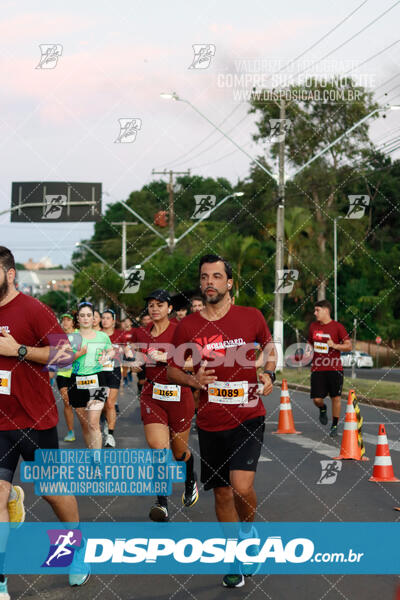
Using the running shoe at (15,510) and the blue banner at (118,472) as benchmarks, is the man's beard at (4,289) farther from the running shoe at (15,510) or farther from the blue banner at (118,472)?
the blue banner at (118,472)

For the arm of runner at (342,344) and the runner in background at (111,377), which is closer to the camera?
the runner in background at (111,377)

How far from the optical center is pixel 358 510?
25.1 feet

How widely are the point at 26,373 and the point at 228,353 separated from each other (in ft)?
4.27

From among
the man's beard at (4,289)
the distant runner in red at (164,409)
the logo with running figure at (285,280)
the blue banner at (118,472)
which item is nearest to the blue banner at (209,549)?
the blue banner at (118,472)

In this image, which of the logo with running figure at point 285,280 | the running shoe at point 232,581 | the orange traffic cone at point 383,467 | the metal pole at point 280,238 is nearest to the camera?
the running shoe at point 232,581

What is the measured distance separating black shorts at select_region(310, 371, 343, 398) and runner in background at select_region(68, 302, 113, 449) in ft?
15.7

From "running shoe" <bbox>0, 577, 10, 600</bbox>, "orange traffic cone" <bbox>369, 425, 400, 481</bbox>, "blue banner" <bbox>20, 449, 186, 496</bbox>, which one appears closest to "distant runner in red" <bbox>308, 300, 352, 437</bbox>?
"blue banner" <bbox>20, 449, 186, 496</bbox>

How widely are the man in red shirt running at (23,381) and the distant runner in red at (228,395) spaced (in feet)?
3.13

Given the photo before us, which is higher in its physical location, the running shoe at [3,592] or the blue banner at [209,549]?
the running shoe at [3,592]

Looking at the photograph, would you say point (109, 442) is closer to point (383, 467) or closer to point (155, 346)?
point (155, 346)

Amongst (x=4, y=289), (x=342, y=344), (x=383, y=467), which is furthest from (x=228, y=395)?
(x=342, y=344)

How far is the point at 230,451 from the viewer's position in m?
5.73

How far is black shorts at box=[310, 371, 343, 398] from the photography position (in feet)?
45.7

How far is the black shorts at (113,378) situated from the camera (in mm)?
10609
